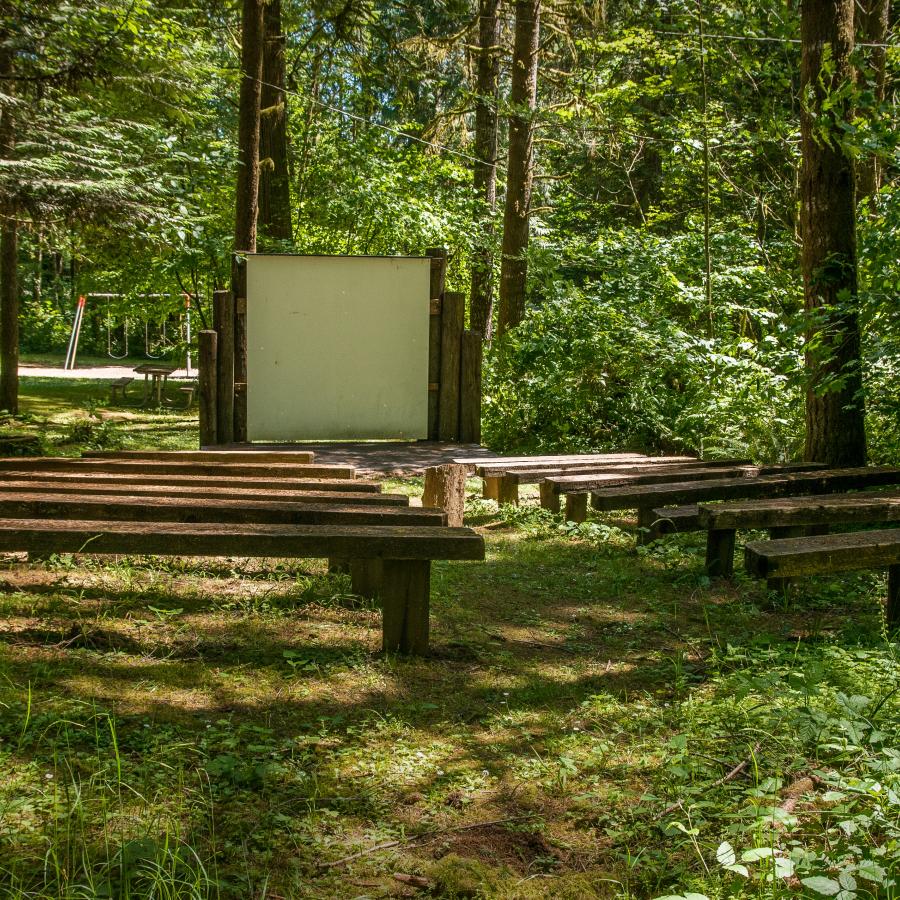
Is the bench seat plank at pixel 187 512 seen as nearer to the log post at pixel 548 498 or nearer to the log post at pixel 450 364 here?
the log post at pixel 548 498

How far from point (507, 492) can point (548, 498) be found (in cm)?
104

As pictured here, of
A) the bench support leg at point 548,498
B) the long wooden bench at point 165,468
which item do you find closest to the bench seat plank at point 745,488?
the bench support leg at point 548,498

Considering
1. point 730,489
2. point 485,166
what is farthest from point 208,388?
point 485,166

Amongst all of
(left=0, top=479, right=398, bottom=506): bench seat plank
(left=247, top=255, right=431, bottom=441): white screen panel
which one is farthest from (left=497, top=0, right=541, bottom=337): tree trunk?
(left=0, top=479, right=398, bottom=506): bench seat plank

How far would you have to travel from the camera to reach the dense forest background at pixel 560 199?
9984 mm

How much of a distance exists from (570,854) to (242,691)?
65.7 inches

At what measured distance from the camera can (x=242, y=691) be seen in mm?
4066

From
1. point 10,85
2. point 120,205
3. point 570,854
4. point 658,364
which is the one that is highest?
point 10,85

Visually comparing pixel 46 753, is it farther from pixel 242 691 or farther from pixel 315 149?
pixel 315 149

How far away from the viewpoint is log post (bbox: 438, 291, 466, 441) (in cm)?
1155

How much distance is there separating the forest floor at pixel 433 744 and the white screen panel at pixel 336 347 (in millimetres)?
5510

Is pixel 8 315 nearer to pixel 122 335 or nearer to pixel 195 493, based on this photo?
pixel 195 493

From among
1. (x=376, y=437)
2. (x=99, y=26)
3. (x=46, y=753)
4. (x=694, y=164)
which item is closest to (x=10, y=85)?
(x=99, y=26)

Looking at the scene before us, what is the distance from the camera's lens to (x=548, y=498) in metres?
8.20
